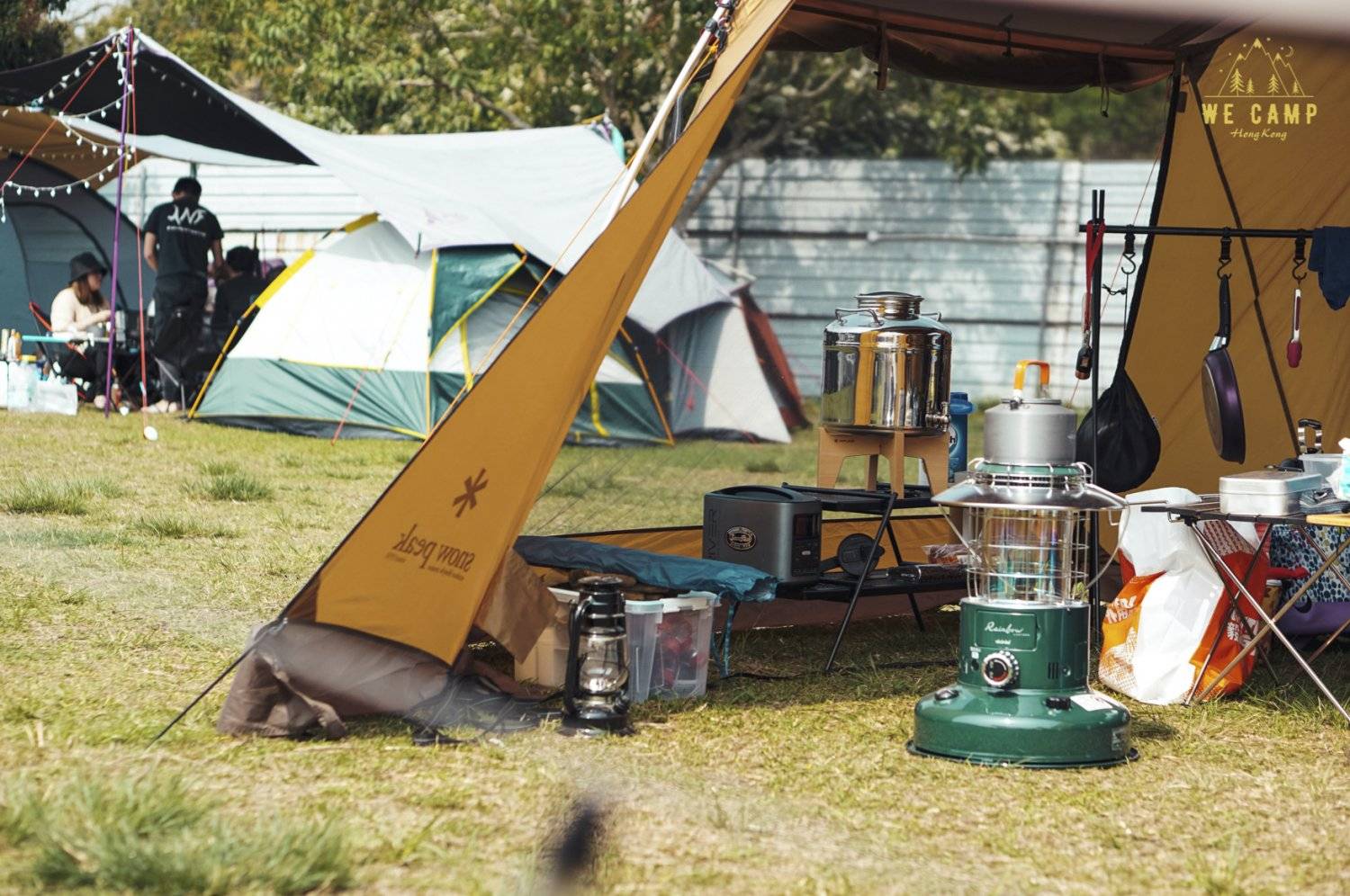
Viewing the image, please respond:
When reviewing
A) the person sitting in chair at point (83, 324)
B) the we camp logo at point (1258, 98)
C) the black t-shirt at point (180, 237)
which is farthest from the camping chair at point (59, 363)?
the we camp logo at point (1258, 98)

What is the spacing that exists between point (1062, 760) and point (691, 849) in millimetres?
926

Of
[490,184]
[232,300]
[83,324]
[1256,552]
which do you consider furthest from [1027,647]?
[83,324]

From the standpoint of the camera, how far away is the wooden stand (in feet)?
Result: 13.4

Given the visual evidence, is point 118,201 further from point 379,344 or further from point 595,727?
point 595,727

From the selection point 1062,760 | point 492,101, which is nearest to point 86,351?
point 492,101

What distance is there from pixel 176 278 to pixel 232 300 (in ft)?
1.68

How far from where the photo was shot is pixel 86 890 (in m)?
2.16

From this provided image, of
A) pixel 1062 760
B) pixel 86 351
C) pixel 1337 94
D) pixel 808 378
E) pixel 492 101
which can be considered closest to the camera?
pixel 1062 760

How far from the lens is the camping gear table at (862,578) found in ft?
12.7

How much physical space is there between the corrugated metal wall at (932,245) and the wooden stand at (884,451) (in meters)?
10.0

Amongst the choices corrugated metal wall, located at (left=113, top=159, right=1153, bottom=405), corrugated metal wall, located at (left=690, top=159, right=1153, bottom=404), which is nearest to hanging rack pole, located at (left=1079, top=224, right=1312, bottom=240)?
corrugated metal wall, located at (left=113, top=159, right=1153, bottom=405)

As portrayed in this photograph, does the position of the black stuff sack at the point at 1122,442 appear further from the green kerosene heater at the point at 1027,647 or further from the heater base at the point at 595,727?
the heater base at the point at 595,727

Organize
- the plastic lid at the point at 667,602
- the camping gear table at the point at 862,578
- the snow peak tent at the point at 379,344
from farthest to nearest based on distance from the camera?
the snow peak tent at the point at 379,344
the camping gear table at the point at 862,578
the plastic lid at the point at 667,602

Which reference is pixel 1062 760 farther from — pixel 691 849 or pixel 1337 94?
pixel 1337 94
